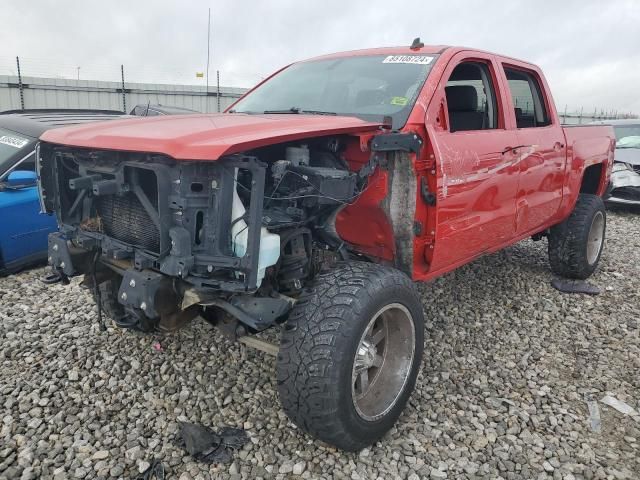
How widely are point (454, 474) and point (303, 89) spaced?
2.63 metres

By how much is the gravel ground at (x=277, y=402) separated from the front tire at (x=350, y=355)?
8.3 inches

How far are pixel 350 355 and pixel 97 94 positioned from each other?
14014 mm

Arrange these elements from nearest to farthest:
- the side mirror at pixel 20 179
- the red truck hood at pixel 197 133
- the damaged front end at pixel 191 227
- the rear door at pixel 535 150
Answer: the red truck hood at pixel 197 133
the damaged front end at pixel 191 227
the rear door at pixel 535 150
the side mirror at pixel 20 179

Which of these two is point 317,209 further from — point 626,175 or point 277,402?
point 626,175

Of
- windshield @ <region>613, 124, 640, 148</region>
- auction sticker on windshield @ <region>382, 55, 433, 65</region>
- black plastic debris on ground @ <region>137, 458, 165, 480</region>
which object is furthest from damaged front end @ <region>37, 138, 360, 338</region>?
windshield @ <region>613, 124, 640, 148</region>

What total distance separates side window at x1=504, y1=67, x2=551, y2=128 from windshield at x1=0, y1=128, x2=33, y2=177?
4.30 m

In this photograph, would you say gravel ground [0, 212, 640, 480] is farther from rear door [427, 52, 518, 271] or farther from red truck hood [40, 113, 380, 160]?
red truck hood [40, 113, 380, 160]

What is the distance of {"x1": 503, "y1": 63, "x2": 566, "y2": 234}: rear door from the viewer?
3.93 metres

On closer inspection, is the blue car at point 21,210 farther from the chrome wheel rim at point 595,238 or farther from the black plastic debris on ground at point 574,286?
the chrome wheel rim at point 595,238

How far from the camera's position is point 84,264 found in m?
2.96

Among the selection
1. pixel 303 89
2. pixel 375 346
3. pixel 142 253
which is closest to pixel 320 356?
pixel 375 346

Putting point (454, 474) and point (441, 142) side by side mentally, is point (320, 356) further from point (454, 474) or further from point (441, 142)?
point (441, 142)

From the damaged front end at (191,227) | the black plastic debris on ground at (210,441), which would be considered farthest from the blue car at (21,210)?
the black plastic debris on ground at (210,441)

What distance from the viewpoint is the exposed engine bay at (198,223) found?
89.6 inches
